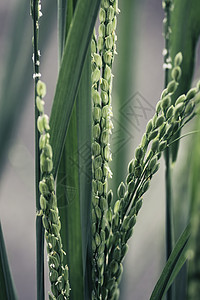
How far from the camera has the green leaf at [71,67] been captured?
288 millimetres

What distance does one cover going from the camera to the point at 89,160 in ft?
1.14

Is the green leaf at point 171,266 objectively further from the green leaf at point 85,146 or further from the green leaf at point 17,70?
the green leaf at point 17,70

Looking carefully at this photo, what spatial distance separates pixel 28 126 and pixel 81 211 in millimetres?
888

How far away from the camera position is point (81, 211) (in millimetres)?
359

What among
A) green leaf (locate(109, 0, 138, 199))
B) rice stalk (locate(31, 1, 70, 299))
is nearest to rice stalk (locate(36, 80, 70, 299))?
rice stalk (locate(31, 1, 70, 299))

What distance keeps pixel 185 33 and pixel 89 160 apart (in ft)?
0.46

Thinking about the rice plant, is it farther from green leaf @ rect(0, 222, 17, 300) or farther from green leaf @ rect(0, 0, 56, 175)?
green leaf @ rect(0, 0, 56, 175)

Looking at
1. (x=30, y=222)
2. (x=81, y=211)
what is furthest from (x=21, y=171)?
(x=81, y=211)

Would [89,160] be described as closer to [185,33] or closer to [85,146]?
[85,146]

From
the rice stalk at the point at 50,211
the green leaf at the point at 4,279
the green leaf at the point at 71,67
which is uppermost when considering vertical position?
the green leaf at the point at 71,67

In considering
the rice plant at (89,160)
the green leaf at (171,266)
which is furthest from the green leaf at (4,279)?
the green leaf at (171,266)

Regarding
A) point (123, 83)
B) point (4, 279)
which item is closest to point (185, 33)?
point (123, 83)

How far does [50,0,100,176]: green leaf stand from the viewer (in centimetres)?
29

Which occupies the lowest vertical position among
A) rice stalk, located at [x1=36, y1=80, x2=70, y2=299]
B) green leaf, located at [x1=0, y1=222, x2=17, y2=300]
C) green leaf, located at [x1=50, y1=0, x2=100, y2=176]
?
green leaf, located at [x1=0, y1=222, x2=17, y2=300]
